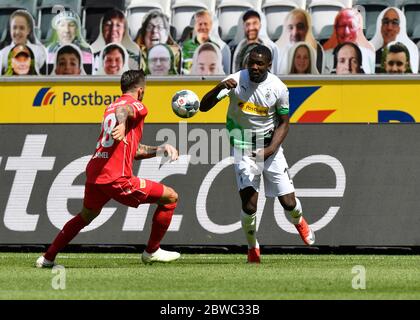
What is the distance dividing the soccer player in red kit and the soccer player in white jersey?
0.84 meters

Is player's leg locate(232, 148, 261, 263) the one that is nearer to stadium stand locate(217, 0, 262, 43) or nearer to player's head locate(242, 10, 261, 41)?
player's head locate(242, 10, 261, 41)

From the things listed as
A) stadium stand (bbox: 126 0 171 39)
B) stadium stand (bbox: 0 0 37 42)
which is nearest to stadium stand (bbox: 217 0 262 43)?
stadium stand (bbox: 126 0 171 39)

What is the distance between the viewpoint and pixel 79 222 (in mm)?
10594

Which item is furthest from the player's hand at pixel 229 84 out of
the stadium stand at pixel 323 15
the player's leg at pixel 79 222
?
the stadium stand at pixel 323 15

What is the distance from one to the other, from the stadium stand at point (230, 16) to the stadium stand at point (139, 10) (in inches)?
34.3

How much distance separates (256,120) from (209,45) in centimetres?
545

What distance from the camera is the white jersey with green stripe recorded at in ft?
37.0

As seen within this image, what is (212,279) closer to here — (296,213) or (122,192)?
(122,192)

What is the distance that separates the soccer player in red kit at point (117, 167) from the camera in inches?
416

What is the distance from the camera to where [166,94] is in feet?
52.9

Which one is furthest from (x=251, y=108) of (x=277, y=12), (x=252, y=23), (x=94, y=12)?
(x=94, y=12)
